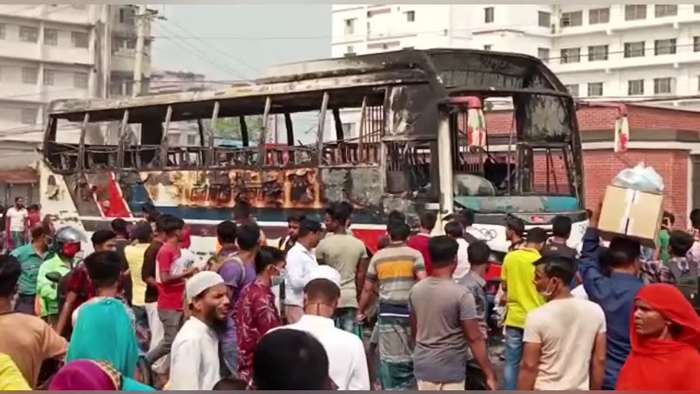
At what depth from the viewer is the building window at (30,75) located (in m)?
24.5

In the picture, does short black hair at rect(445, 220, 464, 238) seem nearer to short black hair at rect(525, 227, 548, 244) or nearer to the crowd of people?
the crowd of people

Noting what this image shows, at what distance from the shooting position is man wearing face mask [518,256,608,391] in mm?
4066

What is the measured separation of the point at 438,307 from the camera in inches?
183

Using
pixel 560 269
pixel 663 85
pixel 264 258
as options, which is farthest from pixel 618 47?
pixel 560 269

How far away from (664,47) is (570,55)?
2449 mm

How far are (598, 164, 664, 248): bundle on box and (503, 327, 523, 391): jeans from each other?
89 centimetres

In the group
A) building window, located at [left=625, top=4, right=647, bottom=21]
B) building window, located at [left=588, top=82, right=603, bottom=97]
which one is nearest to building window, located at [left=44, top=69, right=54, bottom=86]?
building window, located at [left=588, top=82, right=603, bottom=97]

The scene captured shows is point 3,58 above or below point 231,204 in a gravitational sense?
above

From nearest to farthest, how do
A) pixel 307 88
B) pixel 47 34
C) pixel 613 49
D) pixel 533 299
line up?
pixel 533 299
pixel 307 88
pixel 47 34
pixel 613 49

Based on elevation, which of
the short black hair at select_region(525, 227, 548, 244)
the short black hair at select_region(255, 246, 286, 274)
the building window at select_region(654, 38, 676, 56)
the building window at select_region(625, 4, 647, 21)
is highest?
the building window at select_region(625, 4, 647, 21)

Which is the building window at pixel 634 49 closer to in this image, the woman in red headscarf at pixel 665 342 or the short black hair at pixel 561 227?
the short black hair at pixel 561 227

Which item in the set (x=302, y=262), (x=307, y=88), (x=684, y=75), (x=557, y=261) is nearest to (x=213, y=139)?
(x=307, y=88)

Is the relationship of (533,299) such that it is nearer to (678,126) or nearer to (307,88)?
Result: (307,88)

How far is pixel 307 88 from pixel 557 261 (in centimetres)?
578
